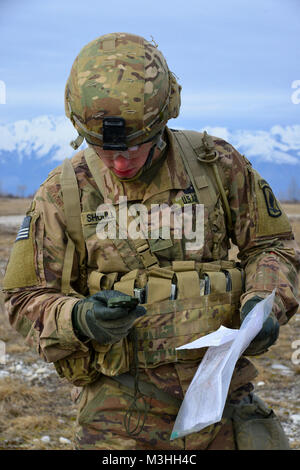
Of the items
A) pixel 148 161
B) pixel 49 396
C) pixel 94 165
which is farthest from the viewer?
pixel 49 396

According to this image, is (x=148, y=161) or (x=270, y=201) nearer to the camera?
(x=148, y=161)

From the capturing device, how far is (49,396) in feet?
20.5

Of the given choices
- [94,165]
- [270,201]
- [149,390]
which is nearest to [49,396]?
[149,390]

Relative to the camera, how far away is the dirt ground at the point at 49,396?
535cm

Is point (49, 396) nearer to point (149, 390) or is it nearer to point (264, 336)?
point (149, 390)

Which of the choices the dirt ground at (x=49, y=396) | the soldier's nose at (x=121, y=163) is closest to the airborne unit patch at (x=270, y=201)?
the soldier's nose at (x=121, y=163)

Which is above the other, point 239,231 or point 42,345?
point 239,231

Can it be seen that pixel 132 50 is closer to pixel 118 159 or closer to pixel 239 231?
pixel 118 159

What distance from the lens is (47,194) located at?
9.23ft

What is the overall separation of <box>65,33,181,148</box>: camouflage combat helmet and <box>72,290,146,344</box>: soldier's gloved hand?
2.21ft

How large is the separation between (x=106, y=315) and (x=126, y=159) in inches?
27.4

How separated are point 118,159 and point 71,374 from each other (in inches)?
39.2
